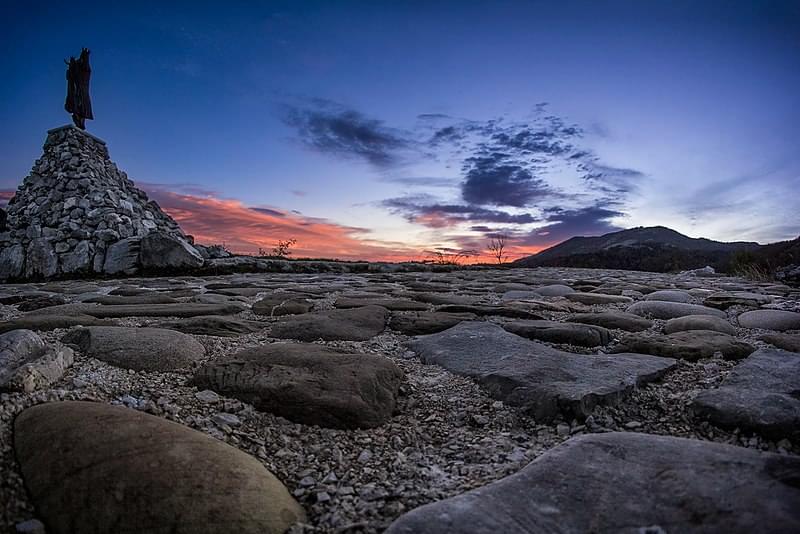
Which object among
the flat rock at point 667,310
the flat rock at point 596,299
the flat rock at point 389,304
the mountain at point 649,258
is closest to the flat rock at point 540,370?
the flat rock at point 389,304

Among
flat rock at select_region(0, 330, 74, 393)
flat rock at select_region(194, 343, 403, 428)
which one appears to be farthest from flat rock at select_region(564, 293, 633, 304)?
flat rock at select_region(0, 330, 74, 393)

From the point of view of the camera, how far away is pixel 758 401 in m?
1.17

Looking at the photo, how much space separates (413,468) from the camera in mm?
1009

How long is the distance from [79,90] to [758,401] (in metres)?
13.5

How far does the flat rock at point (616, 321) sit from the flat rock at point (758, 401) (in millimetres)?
894

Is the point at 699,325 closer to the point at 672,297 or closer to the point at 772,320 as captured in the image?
the point at 772,320

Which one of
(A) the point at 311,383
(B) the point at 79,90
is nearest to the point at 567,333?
(A) the point at 311,383

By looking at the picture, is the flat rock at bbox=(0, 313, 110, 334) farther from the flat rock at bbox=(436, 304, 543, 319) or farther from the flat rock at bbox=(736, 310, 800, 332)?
the flat rock at bbox=(736, 310, 800, 332)

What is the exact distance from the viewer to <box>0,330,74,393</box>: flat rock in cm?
116

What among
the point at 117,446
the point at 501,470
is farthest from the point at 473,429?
the point at 117,446

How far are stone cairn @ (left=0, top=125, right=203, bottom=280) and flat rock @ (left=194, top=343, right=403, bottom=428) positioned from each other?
727 cm

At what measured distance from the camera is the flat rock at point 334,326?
2.12 m

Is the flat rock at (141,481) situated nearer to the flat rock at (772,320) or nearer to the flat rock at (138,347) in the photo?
the flat rock at (138,347)

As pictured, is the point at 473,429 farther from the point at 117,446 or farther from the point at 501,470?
the point at 117,446
